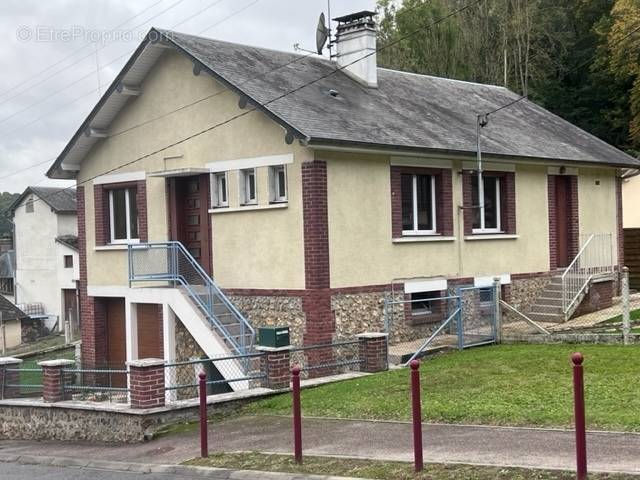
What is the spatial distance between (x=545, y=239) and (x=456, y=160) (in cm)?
414

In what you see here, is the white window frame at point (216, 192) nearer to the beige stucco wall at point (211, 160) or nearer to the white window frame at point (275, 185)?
the beige stucco wall at point (211, 160)

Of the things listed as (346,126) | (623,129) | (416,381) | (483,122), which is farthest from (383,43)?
(416,381)

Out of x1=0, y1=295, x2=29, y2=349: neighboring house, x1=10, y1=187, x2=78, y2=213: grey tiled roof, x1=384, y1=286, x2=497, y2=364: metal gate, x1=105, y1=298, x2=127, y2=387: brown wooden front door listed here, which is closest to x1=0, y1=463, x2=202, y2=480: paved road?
x1=384, y1=286, x2=497, y2=364: metal gate

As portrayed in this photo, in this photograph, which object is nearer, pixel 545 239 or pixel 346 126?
pixel 346 126

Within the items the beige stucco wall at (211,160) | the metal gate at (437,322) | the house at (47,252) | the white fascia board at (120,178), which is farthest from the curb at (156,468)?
the house at (47,252)

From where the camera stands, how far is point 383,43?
47188mm

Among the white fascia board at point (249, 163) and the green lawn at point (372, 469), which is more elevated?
the white fascia board at point (249, 163)

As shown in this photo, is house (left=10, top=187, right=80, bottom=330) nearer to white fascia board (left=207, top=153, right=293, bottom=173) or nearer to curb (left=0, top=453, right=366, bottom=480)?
white fascia board (left=207, top=153, right=293, bottom=173)

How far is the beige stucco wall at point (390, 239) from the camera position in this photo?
16953 mm

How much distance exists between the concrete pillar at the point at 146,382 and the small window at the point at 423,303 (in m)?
7.23

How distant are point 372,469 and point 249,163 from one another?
10.1m

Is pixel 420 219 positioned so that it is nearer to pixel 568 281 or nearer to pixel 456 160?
pixel 456 160

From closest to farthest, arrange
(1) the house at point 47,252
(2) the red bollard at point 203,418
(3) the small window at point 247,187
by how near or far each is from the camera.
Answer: (2) the red bollard at point 203,418
(3) the small window at point 247,187
(1) the house at point 47,252

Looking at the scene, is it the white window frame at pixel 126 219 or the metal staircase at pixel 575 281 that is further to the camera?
the white window frame at pixel 126 219
